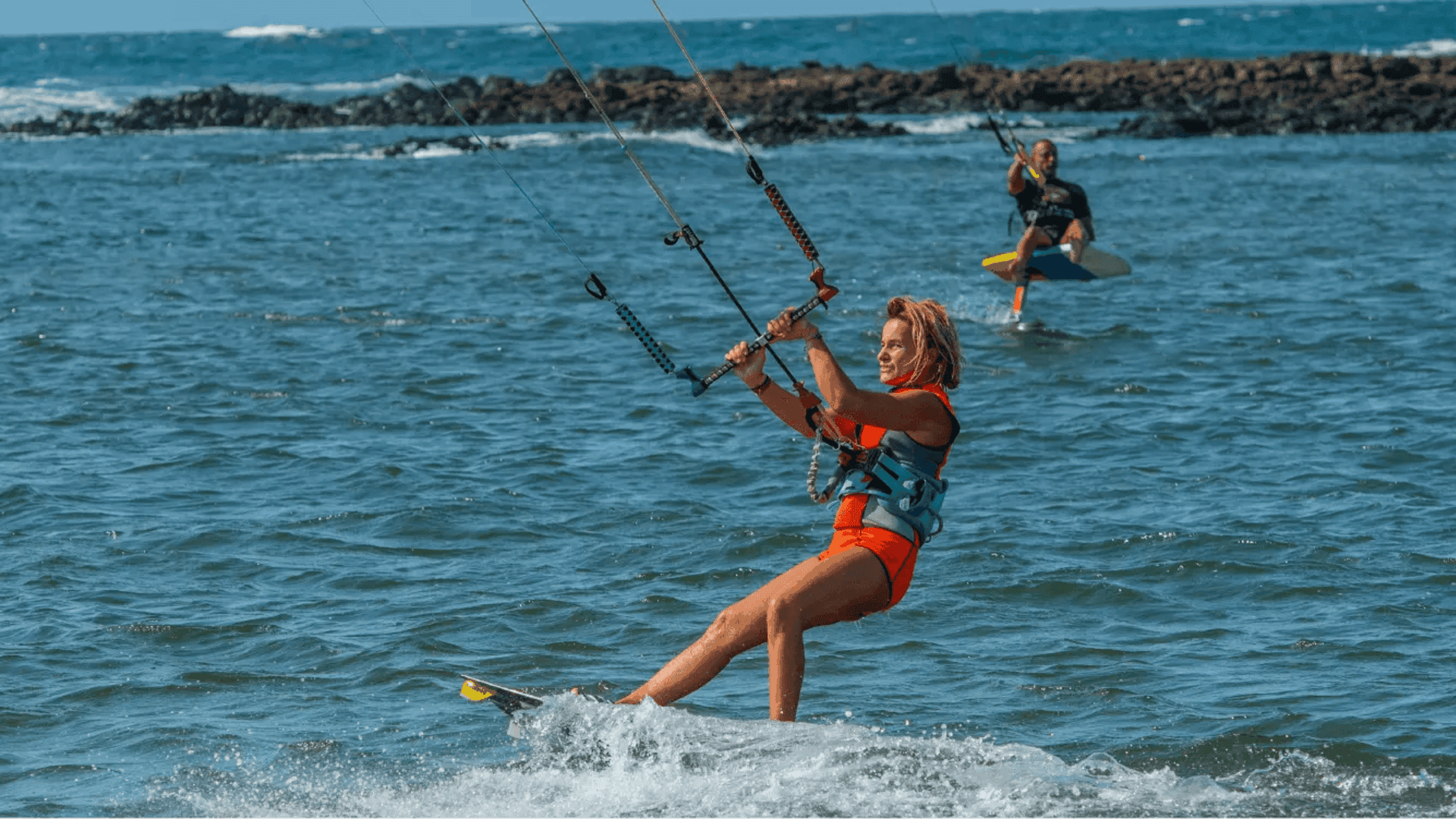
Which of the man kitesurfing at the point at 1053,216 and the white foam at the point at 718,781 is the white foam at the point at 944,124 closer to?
the man kitesurfing at the point at 1053,216

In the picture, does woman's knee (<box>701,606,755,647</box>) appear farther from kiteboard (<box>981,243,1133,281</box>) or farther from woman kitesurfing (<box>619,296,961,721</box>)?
kiteboard (<box>981,243,1133,281</box>)

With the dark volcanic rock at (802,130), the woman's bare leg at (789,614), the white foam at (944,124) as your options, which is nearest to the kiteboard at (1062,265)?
the woman's bare leg at (789,614)

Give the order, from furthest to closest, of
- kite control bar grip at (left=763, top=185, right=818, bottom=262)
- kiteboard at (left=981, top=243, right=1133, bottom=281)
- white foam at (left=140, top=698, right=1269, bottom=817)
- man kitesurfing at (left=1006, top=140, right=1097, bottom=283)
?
kiteboard at (left=981, top=243, right=1133, bottom=281), man kitesurfing at (left=1006, top=140, right=1097, bottom=283), kite control bar grip at (left=763, top=185, right=818, bottom=262), white foam at (left=140, top=698, right=1269, bottom=817)

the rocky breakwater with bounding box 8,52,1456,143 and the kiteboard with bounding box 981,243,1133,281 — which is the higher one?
the kiteboard with bounding box 981,243,1133,281

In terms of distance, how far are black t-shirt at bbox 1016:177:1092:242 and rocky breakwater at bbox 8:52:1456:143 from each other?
26.4 metres

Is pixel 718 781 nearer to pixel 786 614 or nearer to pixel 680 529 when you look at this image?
pixel 786 614

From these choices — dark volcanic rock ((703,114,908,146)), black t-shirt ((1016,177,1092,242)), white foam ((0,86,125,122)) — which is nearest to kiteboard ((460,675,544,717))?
black t-shirt ((1016,177,1092,242))

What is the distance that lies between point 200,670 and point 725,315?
1117 centimetres

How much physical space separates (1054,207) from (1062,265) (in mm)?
697

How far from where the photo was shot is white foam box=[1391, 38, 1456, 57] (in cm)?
7662

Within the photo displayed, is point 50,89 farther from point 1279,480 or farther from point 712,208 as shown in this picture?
point 1279,480

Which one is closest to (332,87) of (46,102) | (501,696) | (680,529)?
(46,102)

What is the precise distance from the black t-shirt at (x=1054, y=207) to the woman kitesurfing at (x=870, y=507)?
37.9ft

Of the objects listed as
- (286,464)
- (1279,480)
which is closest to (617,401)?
(286,464)
